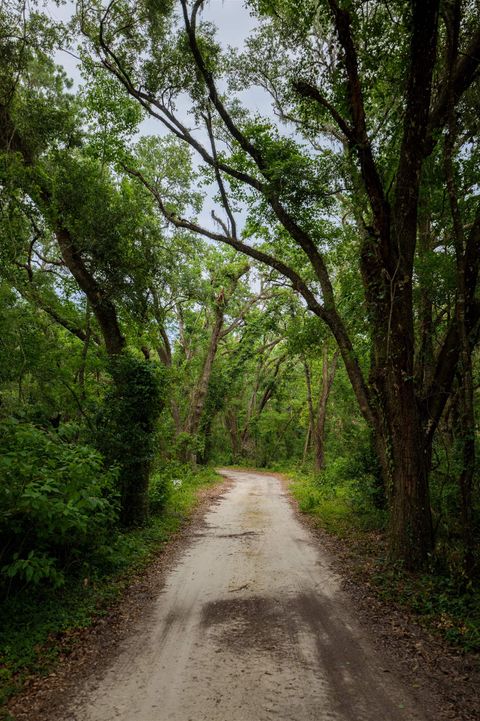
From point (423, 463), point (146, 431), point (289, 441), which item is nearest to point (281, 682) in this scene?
point (423, 463)

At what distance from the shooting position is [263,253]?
32.8 feet

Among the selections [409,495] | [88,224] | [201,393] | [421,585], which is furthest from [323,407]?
[421,585]

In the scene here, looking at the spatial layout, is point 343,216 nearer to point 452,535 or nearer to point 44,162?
point 44,162

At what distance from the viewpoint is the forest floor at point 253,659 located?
3.52 meters

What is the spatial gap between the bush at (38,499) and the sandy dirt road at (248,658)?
56.1 inches

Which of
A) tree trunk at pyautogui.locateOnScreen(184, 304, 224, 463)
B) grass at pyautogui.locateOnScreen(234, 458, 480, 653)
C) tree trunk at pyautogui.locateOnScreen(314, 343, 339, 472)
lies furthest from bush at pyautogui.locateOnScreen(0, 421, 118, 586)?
tree trunk at pyautogui.locateOnScreen(314, 343, 339, 472)

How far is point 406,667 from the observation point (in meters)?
4.21

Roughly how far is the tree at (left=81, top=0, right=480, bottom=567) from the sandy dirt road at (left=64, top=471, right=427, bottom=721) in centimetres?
215

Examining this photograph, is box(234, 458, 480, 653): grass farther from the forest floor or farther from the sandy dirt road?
the sandy dirt road

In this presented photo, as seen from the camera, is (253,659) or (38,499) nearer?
(253,659)

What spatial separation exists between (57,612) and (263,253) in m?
7.88

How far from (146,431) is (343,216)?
8.04 m

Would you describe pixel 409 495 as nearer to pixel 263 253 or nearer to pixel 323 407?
pixel 263 253

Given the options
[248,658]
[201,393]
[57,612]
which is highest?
→ [201,393]
